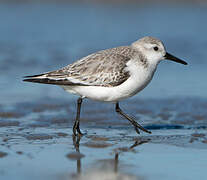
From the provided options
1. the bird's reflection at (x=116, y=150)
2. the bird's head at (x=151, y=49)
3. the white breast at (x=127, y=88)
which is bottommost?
the bird's reflection at (x=116, y=150)

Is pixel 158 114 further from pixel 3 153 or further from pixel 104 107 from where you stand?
pixel 3 153

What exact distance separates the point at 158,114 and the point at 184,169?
326 cm

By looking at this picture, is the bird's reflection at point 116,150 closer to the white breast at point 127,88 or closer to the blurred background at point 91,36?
the white breast at point 127,88

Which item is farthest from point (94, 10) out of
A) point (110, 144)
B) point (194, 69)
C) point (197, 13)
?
point (110, 144)

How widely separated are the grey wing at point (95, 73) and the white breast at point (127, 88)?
0.06 m

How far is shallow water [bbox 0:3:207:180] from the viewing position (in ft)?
17.5

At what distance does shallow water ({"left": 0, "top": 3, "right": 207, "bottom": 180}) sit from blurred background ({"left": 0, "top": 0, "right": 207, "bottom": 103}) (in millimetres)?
25

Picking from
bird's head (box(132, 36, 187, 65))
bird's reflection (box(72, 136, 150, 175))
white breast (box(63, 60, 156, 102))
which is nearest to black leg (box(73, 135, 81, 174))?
bird's reflection (box(72, 136, 150, 175))

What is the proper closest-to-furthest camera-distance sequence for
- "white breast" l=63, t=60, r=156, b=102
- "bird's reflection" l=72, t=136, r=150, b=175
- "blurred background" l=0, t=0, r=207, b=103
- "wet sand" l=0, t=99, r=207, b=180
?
"wet sand" l=0, t=99, r=207, b=180, "bird's reflection" l=72, t=136, r=150, b=175, "white breast" l=63, t=60, r=156, b=102, "blurred background" l=0, t=0, r=207, b=103

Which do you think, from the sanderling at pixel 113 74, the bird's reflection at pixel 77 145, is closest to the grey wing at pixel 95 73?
the sanderling at pixel 113 74

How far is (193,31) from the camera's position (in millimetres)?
16781

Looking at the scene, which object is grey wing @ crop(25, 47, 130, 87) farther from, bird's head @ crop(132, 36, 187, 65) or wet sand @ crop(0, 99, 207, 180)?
wet sand @ crop(0, 99, 207, 180)

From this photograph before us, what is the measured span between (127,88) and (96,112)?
2071 mm

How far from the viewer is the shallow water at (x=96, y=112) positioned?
5.32m
